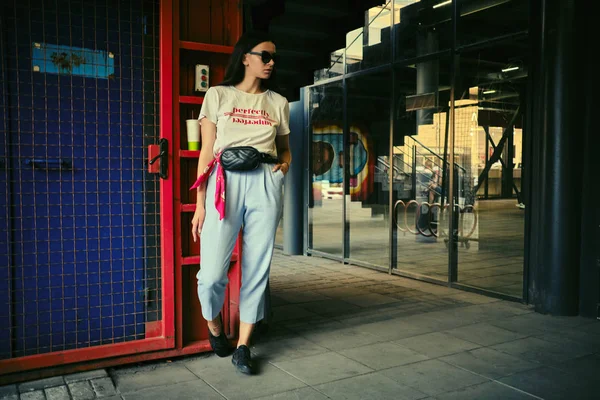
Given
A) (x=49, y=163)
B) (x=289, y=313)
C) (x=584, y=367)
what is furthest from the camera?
(x=289, y=313)

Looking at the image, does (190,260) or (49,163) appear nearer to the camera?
(49,163)

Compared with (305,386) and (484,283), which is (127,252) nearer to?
(305,386)

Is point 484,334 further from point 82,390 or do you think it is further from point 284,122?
point 82,390

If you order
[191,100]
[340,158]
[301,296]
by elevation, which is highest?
[191,100]

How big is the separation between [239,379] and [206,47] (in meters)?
2.11

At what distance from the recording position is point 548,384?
3.07 metres

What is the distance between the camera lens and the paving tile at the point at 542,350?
3.52 metres

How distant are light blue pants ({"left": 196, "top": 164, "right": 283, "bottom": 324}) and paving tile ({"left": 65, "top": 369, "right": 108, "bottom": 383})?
69 cm

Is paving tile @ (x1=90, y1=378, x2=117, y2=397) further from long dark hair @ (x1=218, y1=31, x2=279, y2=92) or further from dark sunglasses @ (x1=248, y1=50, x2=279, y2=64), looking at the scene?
dark sunglasses @ (x1=248, y1=50, x2=279, y2=64)

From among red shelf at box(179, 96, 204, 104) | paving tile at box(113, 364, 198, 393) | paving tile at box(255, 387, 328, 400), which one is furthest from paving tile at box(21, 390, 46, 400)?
A: red shelf at box(179, 96, 204, 104)

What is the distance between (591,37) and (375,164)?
3.01 m

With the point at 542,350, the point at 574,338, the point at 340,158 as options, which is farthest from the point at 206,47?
the point at 340,158

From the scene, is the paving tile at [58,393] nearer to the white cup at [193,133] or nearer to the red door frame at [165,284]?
the red door frame at [165,284]

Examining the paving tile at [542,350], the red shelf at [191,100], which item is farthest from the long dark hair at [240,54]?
the paving tile at [542,350]
